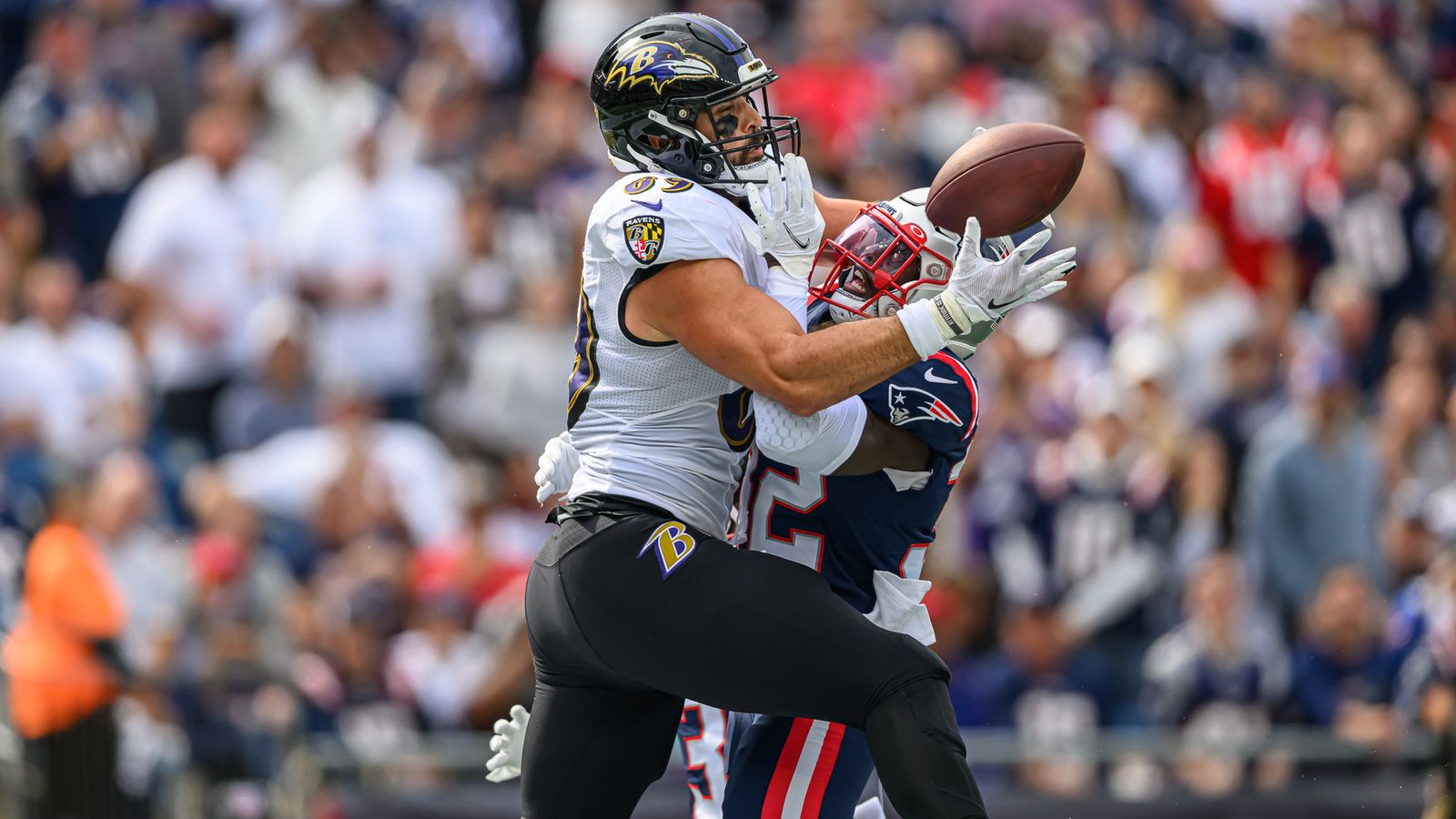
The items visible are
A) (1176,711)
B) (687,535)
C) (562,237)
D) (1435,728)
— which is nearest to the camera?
(687,535)

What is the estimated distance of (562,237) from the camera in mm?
11133

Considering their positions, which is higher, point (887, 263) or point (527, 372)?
point (887, 263)

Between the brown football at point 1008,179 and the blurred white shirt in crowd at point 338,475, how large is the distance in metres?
5.97

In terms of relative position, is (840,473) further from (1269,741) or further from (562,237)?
(562,237)

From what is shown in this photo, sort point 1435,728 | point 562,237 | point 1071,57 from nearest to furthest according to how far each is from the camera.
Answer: point 1435,728 → point 562,237 → point 1071,57

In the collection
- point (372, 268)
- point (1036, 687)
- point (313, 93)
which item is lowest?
point (1036, 687)

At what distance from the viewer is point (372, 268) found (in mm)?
11055

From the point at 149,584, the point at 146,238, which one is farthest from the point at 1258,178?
the point at 149,584

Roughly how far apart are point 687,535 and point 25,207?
8017 mm

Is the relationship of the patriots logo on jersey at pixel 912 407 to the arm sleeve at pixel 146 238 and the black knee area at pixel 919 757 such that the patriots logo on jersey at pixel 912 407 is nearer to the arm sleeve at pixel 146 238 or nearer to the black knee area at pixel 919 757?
the black knee area at pixel 919 757

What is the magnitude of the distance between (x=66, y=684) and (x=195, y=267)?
317 centimetres

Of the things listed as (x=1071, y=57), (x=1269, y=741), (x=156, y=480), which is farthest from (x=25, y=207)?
(x=1269, y=741)

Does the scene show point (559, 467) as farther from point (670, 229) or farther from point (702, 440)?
point (670, 229)

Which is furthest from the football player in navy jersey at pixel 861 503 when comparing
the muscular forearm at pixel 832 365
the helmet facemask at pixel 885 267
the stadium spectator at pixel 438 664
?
the stadium spectator at pixel 438 664
